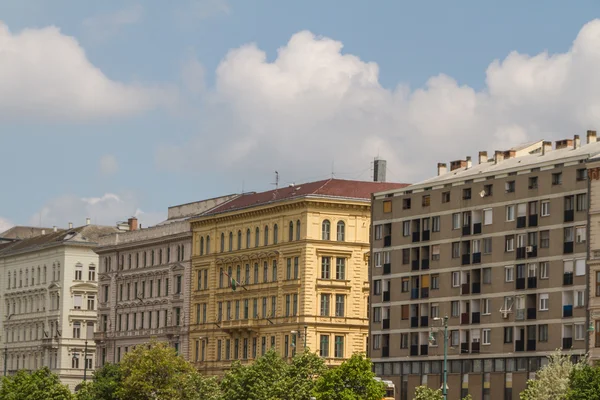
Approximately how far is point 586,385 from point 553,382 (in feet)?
23.9

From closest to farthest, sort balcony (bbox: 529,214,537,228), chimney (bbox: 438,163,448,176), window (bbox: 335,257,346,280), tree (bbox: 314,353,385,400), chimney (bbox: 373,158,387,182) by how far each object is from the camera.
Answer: tree (bbox: 314,353,385,400) < balcony (bbox: 529,214,537,228) < chimney (bbox: 438,163,448,176) < window (bbox: 335,257,346,280) < chimney (bbox: 373,158,387,182)

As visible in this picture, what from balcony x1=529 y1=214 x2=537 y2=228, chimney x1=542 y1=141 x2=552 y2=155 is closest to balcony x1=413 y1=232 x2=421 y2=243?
chimney x1=542 y1=141 x2=552 y2=155

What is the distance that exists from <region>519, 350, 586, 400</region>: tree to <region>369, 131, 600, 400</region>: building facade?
20.7ft

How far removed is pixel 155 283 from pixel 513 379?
193ft

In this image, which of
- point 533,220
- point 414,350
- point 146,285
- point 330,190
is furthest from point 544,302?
point 146,285

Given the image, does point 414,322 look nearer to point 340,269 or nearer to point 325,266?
point 340,269

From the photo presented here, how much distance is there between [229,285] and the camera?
6368 inches

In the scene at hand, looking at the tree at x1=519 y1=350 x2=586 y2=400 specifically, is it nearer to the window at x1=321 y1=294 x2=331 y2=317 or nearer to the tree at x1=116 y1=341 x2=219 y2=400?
the window at x1=321 y1=294 x2=331 y2=317

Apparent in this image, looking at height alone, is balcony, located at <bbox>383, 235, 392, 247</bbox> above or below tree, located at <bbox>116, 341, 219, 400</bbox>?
above

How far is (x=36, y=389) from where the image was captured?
163m

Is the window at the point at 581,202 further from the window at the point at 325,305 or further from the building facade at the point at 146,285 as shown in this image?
the building facade at the point at 146,285

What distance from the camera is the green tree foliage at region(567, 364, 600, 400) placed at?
104 m

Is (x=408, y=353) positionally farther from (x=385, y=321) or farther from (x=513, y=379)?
(x=513, y=379)

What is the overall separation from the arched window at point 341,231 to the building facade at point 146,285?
77.5 feet
